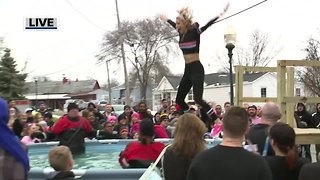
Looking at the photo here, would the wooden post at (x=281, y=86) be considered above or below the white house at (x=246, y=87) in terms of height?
below

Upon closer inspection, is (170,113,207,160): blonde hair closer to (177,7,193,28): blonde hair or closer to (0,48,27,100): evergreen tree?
(177,7,193,28): blonde hair

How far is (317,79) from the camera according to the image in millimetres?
33125

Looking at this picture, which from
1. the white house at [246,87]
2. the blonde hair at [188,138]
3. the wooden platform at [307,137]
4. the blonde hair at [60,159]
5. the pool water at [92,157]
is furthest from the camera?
the white house at [246,87]

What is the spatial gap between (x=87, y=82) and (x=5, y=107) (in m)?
116

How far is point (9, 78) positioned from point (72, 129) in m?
36.8

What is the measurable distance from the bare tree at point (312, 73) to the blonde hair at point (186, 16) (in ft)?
86.0

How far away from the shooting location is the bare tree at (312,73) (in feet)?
108

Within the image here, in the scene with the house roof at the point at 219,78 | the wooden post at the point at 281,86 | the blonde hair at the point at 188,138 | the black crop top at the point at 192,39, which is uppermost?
the house roof at the point at 219,78

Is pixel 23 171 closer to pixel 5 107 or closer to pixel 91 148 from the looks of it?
pixel 5 107

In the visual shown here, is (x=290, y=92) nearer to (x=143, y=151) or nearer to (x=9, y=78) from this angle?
(x=143, y=151)

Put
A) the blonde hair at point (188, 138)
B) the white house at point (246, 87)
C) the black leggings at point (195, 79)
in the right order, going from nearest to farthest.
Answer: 1. the blonde hair at point (188, 138)
2. the black leggings at point (195, 79)
3. the white house at point (246, 87)

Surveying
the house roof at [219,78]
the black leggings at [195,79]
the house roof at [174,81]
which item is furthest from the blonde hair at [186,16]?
the house roof at [174,81]

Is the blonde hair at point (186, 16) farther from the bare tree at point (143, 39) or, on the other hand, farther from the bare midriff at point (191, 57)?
the bare tree at point (143, 39)

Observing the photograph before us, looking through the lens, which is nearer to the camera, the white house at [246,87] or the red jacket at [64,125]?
the red jacket at [64,125]
